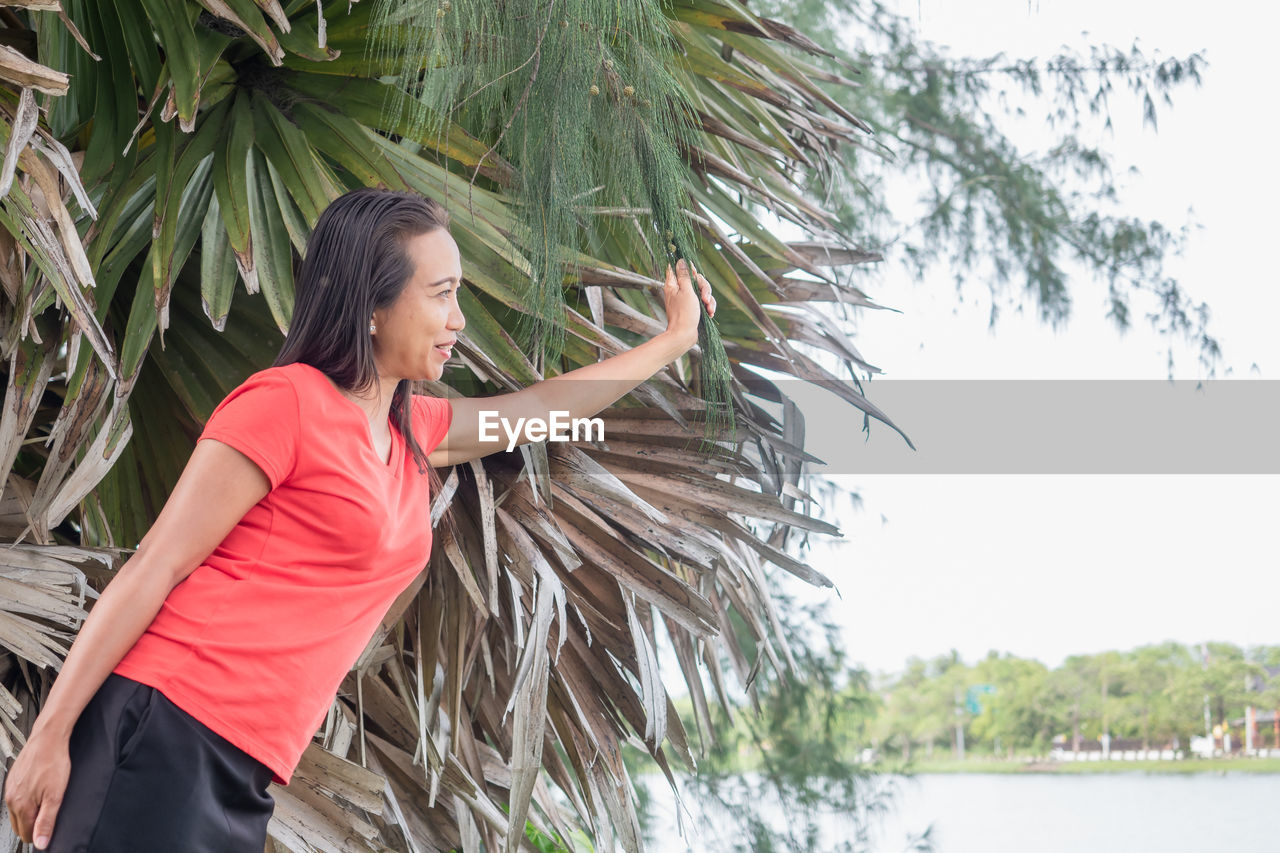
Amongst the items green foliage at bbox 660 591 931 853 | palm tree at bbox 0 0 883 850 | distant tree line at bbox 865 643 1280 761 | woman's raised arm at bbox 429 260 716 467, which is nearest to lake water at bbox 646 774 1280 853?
green foliage at bbox 660 591 931 853

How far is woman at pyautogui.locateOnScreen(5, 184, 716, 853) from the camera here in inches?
31.4

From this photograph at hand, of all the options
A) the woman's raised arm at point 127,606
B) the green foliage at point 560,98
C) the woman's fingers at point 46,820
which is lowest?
the woman's fingers at point 46,820

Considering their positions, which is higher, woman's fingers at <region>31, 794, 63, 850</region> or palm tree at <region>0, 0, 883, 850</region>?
palm tree at <region>0, 0, 883, 850</region>

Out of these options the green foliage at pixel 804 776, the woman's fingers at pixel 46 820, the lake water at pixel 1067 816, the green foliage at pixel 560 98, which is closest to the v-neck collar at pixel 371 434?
the green foliage at pixel 560 98

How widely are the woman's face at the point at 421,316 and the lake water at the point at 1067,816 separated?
2694 millimetres

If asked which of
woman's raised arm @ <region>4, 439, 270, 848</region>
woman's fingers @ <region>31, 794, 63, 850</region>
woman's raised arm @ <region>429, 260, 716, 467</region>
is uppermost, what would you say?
woman's raised arm @ <region>429, 260, 716, 467</region>

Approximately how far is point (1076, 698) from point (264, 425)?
17.0 feet

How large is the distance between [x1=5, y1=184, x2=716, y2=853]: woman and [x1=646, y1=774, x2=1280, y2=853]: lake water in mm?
2674

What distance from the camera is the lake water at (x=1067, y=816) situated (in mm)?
3818

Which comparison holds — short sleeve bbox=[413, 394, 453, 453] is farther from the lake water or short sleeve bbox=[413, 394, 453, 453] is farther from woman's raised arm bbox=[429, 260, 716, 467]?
the lake water

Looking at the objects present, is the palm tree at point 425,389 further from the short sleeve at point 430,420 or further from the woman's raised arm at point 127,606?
the woman's raised arm at point 127,606

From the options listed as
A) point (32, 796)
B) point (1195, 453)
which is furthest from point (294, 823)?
point (1195, 453)

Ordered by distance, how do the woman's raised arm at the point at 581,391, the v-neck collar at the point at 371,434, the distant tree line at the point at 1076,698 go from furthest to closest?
the distant tree line at the point at 1076,698, the woman's raised arm at the point at 581,391, the v-neck collar at the point at 371,434

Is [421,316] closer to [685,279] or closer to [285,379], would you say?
[285,379]
